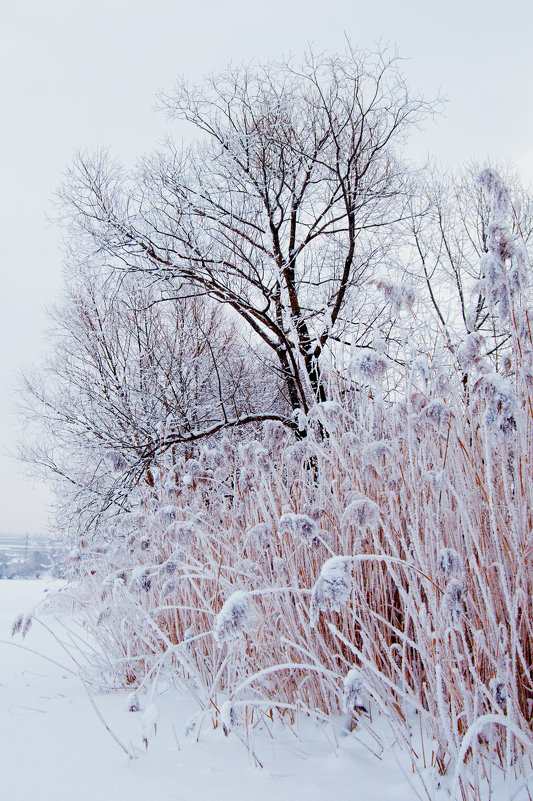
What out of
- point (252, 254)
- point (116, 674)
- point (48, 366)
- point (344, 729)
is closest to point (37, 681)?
point (116, 674)

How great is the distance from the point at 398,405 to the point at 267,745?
1.26 meters

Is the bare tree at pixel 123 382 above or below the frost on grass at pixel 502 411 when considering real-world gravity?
above

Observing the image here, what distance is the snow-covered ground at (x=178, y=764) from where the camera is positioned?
1.29 metres

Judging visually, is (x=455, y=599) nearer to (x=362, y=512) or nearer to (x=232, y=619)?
(x=362, y=512)

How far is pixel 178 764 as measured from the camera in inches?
58.1

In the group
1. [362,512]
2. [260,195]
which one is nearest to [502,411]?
[362,512]

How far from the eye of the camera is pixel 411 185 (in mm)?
8773

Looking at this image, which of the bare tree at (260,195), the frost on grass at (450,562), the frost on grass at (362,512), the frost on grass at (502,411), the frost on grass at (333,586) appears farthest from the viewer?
the bare tree at (260,195)

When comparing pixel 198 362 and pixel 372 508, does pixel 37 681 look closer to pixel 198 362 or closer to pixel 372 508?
pixel 372 508

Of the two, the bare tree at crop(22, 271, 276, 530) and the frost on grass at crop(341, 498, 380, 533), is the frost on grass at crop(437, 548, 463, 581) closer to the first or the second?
the frost on grass at crop(341, 498, 380, 533)

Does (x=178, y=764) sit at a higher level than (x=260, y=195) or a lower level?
lower

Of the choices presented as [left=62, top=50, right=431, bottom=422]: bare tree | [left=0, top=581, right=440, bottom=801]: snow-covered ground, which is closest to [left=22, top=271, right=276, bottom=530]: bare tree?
[left=62, top=50, right=431, bottom=422]: bare tree

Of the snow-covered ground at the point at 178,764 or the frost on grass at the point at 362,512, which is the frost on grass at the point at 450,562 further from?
the snow-covered ground at the point at 178,764

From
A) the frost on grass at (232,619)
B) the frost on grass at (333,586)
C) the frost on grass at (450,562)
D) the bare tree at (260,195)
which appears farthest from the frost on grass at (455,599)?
the bare tree at (260,195)
